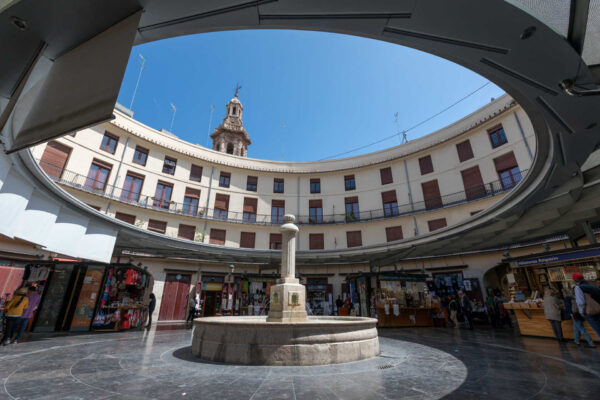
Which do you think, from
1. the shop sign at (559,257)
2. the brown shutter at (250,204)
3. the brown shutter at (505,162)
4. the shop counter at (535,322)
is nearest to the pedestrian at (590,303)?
the shop counter at (535,322)

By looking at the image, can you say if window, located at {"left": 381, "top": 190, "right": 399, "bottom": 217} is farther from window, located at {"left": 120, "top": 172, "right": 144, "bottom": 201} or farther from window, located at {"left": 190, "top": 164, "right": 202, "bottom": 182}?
window, located at {"left": 120, "top": 172, "right": 144, "bottom": 201}

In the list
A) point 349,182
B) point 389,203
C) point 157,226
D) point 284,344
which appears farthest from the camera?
point 349,182

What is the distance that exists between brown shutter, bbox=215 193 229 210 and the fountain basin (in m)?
17.8

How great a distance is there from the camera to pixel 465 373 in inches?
169

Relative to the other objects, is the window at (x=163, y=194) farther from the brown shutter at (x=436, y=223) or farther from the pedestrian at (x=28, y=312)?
the brown shutter at (x=436, y=223)

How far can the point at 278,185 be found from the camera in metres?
24.7

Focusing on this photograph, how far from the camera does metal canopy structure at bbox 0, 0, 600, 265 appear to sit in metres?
2.27

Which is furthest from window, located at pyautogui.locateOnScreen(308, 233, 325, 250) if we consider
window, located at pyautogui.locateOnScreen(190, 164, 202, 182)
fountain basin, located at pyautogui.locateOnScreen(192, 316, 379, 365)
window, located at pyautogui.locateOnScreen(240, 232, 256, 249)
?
fountain basin, located at pyautogui.locateOnScreen(192, 316, 379, 365)

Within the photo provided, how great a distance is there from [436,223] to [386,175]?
5852 mm

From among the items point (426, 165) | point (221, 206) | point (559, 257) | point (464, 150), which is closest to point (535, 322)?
point (559, 257)

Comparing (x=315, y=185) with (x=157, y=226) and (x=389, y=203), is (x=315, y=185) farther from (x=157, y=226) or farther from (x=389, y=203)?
(x=157, y=226)

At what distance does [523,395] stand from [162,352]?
6.69 metres

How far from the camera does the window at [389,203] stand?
21.4 meters

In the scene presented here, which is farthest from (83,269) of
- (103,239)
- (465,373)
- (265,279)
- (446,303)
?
(446,303)
